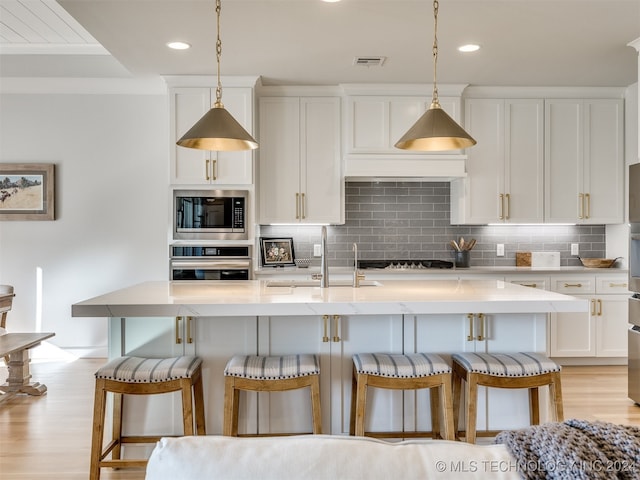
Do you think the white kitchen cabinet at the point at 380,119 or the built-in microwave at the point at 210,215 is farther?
the white kitchen cabinet at the point at 380,119

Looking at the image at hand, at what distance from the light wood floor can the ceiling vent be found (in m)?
2.79

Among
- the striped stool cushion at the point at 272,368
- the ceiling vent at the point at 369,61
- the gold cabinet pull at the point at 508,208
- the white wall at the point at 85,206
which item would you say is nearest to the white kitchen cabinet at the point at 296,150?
the ceiling vent at the point at 369,61

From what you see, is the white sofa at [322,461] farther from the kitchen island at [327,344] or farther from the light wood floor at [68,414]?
the light wood floor at [68,414]

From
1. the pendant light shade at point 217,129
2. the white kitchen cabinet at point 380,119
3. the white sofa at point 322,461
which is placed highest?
the white kitchen cabinet at point 380,119

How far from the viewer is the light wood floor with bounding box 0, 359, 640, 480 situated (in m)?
2.53

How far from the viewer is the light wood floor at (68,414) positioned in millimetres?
2531

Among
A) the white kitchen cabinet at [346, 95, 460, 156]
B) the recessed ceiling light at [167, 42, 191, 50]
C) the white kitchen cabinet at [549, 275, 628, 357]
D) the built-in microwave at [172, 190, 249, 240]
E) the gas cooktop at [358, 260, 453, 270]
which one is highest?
the recessed ceiling light at [167, 42, 191, 50]

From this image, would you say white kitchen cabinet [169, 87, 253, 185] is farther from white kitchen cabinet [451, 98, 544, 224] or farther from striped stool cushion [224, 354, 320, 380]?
striped stool cushion [224, 354, 320, 380]

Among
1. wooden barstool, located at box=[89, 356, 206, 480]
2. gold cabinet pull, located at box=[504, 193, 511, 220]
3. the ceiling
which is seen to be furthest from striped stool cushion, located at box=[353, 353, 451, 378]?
gold cabinet pull, located at box=[504, 193, 511, 220]

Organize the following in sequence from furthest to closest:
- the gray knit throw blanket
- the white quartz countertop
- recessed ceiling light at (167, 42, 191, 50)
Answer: recessed ceiling light at (167, 42, 191, 50) < the white quartz countertop < the gray knit throw blanket

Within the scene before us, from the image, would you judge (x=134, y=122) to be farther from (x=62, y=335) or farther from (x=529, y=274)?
(x=529, y=274)

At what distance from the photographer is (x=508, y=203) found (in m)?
4.65

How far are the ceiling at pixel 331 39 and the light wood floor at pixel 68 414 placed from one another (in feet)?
8.19

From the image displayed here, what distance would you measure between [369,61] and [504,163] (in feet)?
5.44
